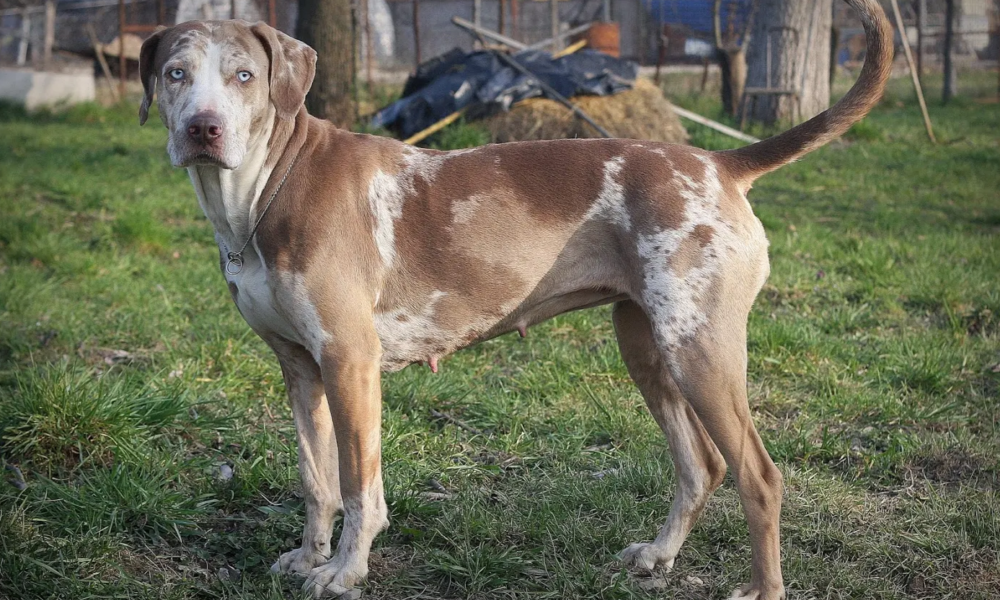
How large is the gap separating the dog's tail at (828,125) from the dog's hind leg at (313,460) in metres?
1.54

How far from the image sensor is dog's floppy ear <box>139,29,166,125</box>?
2.81 m

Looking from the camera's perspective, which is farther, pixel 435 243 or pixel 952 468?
pixel 952 468

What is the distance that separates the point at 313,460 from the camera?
310cm

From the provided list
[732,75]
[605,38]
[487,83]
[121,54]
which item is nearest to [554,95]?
[487,83]

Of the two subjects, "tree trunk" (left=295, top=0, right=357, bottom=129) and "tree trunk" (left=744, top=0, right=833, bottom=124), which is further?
"tree trunk" (left=744, top=0, right=833, bottom=124)

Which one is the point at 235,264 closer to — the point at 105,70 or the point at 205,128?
the point at 205,128

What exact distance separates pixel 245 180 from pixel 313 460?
963 millimetres

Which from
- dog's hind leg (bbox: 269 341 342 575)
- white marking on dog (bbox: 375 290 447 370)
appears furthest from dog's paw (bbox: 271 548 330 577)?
white marking on dog (bbox: 375 290 447 370)

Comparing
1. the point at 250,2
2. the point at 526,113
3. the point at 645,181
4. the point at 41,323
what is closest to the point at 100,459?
the point at 41,323

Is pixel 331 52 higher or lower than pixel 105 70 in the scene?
higher

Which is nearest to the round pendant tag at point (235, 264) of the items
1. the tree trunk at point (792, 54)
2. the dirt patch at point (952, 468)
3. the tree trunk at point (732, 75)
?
the dirt patch at point (952, 468)

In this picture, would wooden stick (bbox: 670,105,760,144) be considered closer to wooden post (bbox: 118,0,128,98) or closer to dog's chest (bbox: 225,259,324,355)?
dog's chest (bbox: 225,259,324,355)

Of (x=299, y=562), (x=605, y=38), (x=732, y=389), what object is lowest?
(x=299, y=562)

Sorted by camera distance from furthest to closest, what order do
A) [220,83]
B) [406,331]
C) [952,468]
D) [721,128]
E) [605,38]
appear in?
[605,38] < [721,128] < [952,468] < [406,331] < [220,83]
